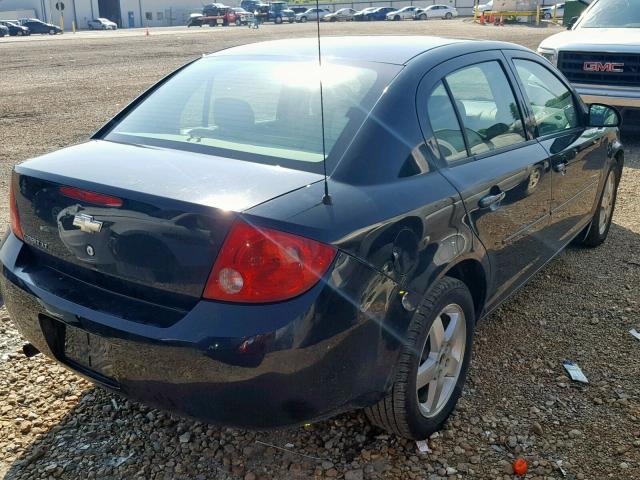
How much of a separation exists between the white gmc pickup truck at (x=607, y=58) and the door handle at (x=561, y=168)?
16.6ft

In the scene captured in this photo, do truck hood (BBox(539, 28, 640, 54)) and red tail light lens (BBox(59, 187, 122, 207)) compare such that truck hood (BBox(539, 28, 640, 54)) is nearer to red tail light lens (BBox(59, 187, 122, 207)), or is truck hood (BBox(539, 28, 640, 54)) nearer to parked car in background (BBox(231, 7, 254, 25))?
red tail light lens (BBox(59, 187, 122, 207))

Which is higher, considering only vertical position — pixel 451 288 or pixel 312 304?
pixel 312 304

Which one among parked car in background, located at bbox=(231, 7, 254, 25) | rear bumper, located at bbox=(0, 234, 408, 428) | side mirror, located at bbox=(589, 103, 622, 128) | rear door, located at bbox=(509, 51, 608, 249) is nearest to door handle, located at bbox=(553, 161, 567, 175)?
rear door, located at bbox=(509, 51, 608, 249)

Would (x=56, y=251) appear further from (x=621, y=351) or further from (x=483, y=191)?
(x=621, y=351)

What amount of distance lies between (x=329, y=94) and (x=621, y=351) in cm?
223

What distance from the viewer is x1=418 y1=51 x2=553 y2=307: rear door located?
298 centimetres

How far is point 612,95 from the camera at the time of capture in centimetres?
841

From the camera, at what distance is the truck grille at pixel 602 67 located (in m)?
8.27

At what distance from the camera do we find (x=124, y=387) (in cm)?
245

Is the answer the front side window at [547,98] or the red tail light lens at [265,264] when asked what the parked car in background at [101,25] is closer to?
the front side window at [547,98]

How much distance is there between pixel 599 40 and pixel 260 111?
23.9 ft

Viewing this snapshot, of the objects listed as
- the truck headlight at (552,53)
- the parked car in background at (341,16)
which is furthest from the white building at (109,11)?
the truck headlight at (552,53)

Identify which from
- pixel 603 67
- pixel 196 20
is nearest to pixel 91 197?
pixel 603 67

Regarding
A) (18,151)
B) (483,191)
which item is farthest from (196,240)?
(18,151)
